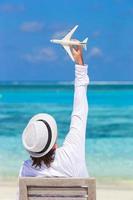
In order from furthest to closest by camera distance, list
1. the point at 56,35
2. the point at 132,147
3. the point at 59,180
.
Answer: the point at 56,35 < the point at 132,147 < the point at 59,180

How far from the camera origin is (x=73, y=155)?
241 centimetres

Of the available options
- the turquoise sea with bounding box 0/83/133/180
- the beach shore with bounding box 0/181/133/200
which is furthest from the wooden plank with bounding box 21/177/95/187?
the turquoise sea with bounding box 0/83/133/180

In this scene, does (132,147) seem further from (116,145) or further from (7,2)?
(7,2)

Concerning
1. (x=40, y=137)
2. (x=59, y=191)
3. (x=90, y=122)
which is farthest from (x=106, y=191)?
(x=90, y=122)

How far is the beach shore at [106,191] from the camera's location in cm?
621

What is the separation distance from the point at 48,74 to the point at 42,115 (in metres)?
14.8

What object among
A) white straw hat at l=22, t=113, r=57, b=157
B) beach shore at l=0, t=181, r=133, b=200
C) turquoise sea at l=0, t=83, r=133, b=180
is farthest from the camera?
turquoise sea at l=0, t=83, r=133, b=180

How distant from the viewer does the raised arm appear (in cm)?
242

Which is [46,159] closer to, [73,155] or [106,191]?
[73,155]

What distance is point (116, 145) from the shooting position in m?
11.4

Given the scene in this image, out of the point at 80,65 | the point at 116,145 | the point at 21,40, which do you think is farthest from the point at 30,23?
the point at 80,65

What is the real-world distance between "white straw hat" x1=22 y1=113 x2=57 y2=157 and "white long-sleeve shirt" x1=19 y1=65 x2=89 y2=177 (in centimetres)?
6

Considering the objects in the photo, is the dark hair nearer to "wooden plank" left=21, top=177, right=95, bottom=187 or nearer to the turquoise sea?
"wooden plank" left=21, top=177, right=95, bottom=187

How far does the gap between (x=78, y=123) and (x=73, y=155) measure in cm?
11
